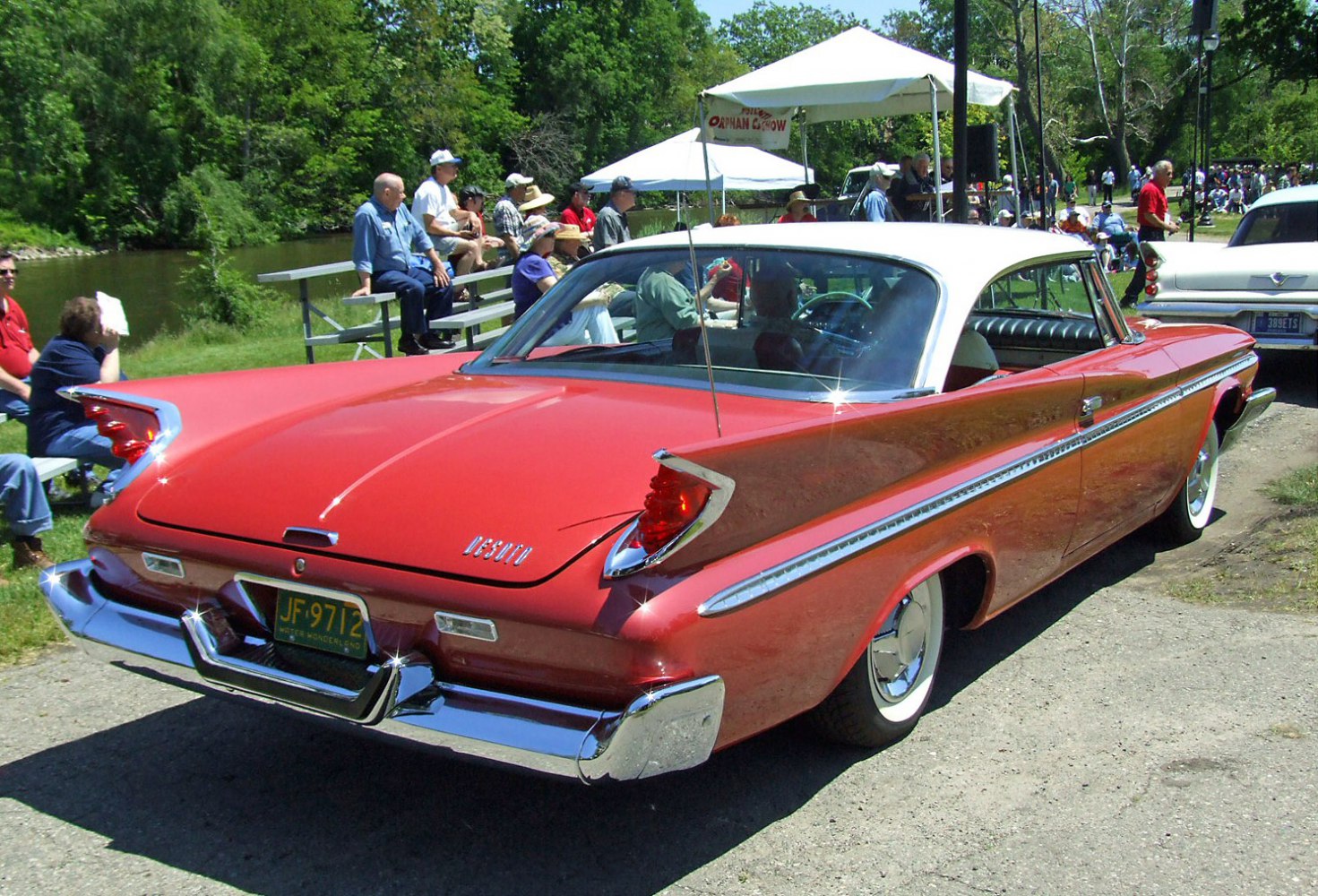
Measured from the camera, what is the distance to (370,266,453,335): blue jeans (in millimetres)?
9555

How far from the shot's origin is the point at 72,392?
3.62 m

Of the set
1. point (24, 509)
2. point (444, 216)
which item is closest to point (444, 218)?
point (444, 216)

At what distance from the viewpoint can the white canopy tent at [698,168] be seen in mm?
18312

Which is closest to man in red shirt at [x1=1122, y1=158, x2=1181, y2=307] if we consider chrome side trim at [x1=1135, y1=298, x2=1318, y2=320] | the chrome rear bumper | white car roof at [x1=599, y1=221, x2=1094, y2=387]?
chrome side trim at [x1=1135, y1=298, x2=1318, y2=320]

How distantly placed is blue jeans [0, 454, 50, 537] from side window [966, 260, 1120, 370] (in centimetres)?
430

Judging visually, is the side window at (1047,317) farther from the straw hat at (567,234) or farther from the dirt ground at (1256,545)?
the straw hat at (567,234)

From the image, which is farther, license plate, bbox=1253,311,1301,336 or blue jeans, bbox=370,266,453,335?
blue jeans, bbox=370,266,453,335

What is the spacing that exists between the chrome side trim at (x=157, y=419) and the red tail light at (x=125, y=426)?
2 cm

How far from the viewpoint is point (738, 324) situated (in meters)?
3.87

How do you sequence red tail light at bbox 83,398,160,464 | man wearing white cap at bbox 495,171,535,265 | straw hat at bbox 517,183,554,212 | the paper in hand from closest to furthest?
red tail light at bbox 83,398,160,464 < the paper in hand < straw hat at bbox 517,183,554,212 < man wearing white cap at bbox 495,171,535,265

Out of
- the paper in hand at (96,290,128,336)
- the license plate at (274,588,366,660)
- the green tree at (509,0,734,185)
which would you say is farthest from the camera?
the green tree at (509,0,734,185)

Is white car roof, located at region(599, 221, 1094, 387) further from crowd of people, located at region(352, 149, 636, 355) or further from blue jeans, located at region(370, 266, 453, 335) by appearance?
blue jeans, located at region(370, 266, 453, 335)

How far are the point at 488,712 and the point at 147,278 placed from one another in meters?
35.1

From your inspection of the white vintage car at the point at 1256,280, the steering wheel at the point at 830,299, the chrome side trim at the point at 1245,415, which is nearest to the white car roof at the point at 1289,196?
the white vintage car at the point at 1256,280
